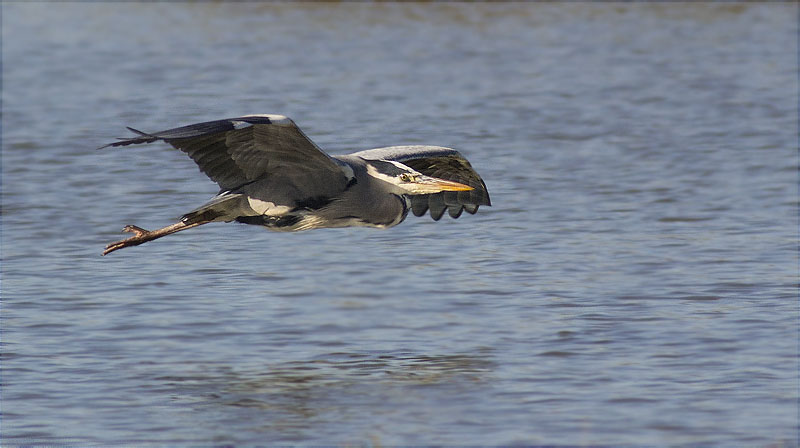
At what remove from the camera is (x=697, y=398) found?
788 cm

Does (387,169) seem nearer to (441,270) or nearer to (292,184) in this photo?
(292,184)

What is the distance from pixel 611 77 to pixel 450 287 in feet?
39.3

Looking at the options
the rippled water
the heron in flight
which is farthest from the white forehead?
the rippled water

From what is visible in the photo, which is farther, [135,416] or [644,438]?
[135,416]

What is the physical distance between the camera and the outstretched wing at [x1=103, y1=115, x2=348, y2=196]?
339 inches

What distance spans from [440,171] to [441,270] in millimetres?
991

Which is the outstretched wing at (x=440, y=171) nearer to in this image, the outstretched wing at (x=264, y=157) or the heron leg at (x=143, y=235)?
the outstretched wing at (x=264, y=157)

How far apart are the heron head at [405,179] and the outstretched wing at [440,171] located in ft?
0.66

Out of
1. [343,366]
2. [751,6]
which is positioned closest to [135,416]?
[343,366]

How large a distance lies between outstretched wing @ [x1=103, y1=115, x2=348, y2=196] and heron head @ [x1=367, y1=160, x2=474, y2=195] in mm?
322

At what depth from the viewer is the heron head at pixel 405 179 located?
9282mm

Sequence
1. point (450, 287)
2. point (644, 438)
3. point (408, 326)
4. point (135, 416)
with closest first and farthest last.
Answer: point (644, 438) < point (135, 416) < point (408, 326) < point (450, 287)

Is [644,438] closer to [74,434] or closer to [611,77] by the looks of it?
[74,434]

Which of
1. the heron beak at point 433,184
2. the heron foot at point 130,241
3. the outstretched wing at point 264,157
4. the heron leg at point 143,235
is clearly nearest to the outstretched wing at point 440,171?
the heron beak at point 433,184
